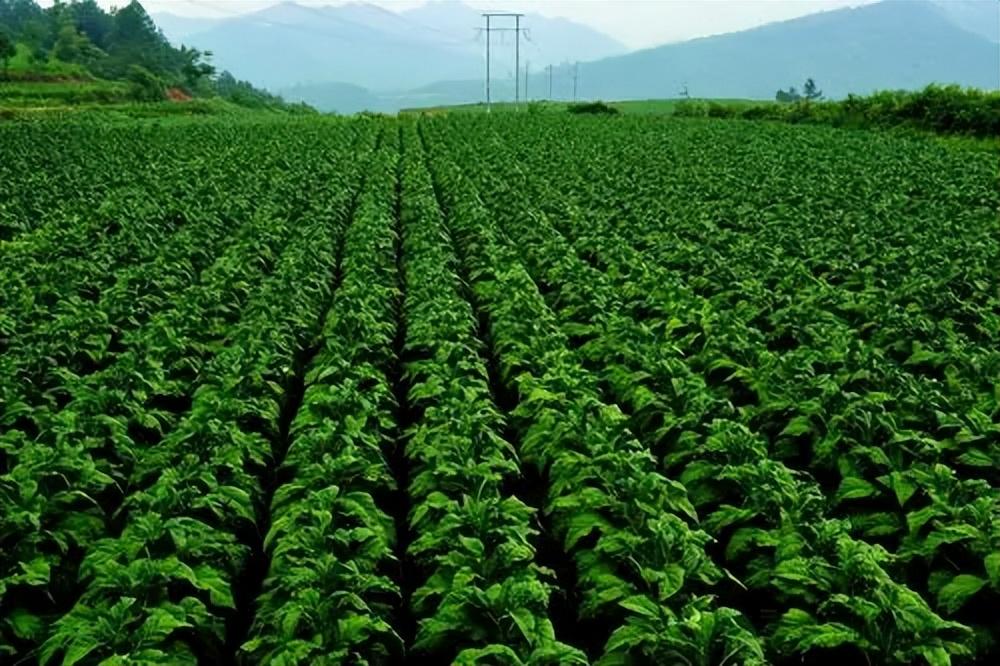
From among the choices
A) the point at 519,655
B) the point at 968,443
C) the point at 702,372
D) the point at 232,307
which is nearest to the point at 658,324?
the point at 702,372

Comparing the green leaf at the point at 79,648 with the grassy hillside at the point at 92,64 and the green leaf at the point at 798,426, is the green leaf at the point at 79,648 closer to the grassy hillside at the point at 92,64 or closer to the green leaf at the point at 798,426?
the green leaf at the point at 798,426

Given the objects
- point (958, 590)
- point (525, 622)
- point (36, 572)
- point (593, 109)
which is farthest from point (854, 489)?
point (593, 109)

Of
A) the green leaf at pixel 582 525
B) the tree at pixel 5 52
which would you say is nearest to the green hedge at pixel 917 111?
the green leaf at pixel 582 525

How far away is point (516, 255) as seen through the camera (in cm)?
1342

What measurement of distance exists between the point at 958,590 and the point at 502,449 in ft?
10.7

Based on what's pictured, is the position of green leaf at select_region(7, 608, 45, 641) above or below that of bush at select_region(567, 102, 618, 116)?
below

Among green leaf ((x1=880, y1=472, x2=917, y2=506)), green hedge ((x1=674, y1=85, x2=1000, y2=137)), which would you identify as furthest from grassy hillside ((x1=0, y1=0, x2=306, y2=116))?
green leaf ((x1=880, y1=472, x2=917, y2=506))

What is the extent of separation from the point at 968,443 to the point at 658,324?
3.72 meters

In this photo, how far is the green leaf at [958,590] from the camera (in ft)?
16.0

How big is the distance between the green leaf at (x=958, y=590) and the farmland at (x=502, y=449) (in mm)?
17

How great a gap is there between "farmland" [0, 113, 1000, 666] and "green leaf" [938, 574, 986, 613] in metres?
0.02

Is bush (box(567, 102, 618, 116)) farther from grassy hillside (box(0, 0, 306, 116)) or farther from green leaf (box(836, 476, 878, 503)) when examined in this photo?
green leaf (box(836, 476, 878, 503))

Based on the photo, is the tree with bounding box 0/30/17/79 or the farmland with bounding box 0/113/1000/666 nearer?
the farmland with bounding box 0/113/1000/666

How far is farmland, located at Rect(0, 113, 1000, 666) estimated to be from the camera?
4.62 m
